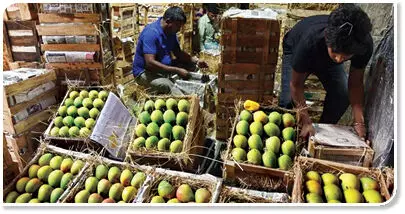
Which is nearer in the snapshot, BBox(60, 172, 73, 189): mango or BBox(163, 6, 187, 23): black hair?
BBox(60, 172, 73, 189): mango

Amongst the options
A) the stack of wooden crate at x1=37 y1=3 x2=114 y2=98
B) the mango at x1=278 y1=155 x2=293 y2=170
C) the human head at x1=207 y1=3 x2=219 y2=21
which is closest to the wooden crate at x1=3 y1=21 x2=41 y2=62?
the stack of wooden crate at x1=37 y1=3 x2=114 y2=98

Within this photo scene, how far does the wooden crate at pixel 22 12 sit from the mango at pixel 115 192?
2.26 meters

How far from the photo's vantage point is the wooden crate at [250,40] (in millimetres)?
3270

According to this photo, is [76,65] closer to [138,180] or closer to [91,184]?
[91,184]

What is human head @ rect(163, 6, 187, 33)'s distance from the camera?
159 inches

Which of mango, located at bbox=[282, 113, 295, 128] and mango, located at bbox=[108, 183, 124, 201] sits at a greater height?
mango, located at bbox=[282, 113, 295, 128]

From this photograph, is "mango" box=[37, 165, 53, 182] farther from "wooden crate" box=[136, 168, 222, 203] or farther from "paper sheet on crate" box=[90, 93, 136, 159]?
"wooden crate" box=[136, 168, 222, 203]

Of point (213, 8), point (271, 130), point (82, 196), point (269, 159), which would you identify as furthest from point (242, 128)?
point (213, 8)

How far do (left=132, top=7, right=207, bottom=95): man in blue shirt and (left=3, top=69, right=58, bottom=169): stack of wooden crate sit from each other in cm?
107

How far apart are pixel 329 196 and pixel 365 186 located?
0.27 metres

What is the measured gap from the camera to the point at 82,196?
95.0 inches

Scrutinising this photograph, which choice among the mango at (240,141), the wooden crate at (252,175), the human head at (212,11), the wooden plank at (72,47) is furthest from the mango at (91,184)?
the human head at (212,11)

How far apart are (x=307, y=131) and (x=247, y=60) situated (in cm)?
103
